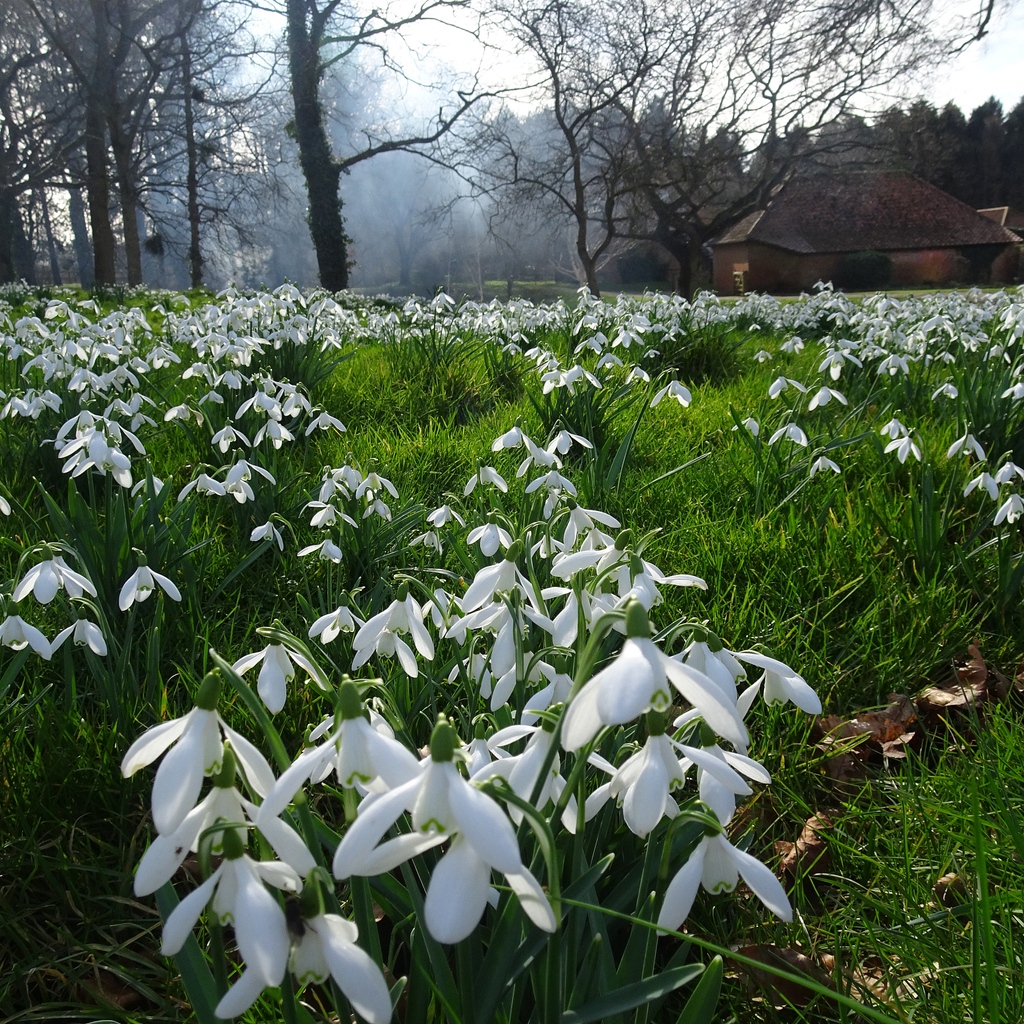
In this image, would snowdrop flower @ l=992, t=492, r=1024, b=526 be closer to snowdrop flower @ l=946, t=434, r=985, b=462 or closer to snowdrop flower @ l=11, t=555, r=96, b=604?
snowdrop flower @ l=946, t=434, r=985, b=462

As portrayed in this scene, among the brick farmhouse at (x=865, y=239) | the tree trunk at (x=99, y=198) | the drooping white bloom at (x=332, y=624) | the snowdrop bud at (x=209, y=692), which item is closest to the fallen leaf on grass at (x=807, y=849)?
the drooping white bloom at (x=332, y=624)

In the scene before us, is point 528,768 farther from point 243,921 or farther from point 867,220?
point 867,220

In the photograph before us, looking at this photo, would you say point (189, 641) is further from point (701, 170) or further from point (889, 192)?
point (889, 192)

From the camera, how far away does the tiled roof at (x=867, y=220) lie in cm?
3312

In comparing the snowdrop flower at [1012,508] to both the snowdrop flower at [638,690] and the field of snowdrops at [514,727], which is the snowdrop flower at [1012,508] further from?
the snowdrop flower at [638,690]

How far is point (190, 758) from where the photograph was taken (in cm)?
67

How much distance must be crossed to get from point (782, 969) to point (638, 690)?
94 cm

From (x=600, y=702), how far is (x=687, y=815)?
0.24 meters

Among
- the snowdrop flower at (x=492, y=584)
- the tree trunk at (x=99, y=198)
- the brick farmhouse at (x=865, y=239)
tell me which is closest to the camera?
the snowdrop flower at (x=492, y=584)

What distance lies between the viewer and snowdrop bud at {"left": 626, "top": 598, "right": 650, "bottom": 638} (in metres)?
0.63

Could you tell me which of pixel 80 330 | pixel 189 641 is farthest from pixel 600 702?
pixel 80 330

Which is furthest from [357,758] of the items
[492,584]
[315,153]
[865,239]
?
[865,239]

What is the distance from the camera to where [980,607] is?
2299mm

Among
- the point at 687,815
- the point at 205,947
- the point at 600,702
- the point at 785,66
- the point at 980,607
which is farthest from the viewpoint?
the point at 785,66
